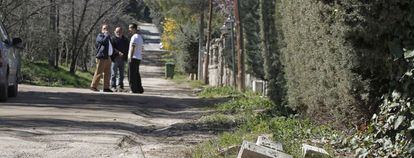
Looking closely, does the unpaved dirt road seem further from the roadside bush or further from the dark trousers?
the dark trousers

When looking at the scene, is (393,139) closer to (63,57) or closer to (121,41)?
(121,41)

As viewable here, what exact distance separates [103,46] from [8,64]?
414cm

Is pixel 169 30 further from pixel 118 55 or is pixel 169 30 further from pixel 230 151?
pixel 230 151

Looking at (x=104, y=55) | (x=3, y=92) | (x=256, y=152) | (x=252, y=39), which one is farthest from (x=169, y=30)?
(x=256, y=152)

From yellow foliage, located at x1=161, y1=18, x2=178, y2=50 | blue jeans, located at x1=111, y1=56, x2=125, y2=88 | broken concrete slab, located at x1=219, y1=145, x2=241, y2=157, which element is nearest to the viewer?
broken concrete slab, located at x1=219, y1=145, x2=241, y2=157

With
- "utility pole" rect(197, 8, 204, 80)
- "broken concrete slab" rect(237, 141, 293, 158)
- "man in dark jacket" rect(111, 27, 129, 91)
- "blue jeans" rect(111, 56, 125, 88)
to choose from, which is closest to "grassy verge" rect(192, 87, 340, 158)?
"broken concrete slab" rect(237, 141, 293, 158)

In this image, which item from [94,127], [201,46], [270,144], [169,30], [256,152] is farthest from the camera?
[169,30]

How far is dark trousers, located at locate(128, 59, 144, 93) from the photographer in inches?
647

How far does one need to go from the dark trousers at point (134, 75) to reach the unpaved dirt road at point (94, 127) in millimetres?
2901

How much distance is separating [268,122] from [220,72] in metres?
19.2

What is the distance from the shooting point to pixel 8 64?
12344 mm

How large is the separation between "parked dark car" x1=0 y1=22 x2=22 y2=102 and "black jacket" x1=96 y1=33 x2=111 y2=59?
267 centimetres

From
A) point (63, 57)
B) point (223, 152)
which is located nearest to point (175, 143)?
point (223, 152)

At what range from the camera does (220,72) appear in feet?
93.1
